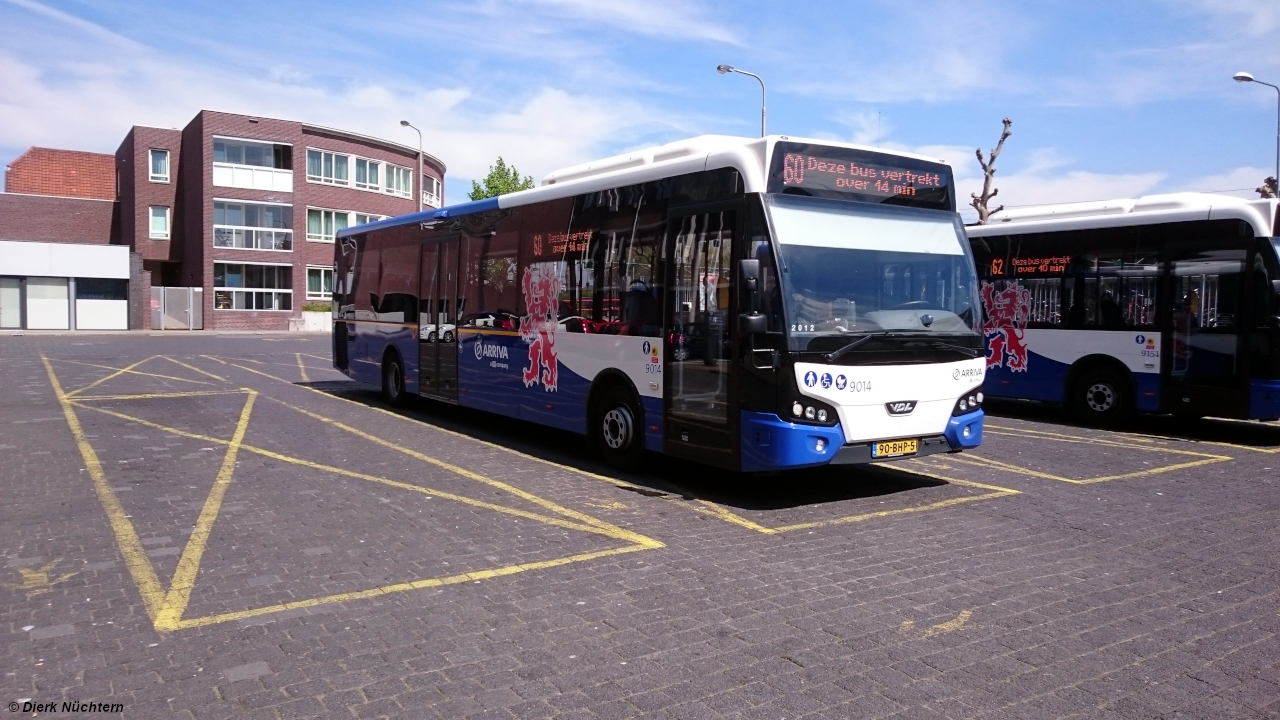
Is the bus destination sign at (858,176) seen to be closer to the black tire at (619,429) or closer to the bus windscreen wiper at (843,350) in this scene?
the bus windscreen wiper at (843,350)

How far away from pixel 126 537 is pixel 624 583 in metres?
3.72

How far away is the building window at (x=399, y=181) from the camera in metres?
54.7

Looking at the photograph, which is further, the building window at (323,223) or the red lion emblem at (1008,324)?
the building window at (323,223)

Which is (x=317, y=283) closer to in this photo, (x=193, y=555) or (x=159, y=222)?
(x=159, y=222)

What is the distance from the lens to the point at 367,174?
175ft

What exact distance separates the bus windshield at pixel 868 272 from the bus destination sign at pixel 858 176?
104mm

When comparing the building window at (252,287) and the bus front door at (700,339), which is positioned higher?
the building window at (252,287)

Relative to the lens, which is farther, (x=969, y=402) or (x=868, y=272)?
(x=969, y=402)

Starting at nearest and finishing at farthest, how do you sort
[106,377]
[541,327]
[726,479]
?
[726,479] < [541,327] < [106,377]

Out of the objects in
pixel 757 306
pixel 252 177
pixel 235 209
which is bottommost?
pixel 757 306

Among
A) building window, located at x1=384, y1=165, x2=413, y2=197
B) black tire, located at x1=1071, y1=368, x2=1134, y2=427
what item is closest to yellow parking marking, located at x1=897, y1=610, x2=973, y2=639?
black tire, located at x1=1071, y1=368, x2=1134, y2=427

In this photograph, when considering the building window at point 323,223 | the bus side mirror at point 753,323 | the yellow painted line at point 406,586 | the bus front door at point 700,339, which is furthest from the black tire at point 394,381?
the building window at point 323,223

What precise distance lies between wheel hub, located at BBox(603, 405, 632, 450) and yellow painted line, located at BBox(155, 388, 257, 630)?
3.62 metres

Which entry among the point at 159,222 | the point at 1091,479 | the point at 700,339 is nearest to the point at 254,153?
the point at 159,222
